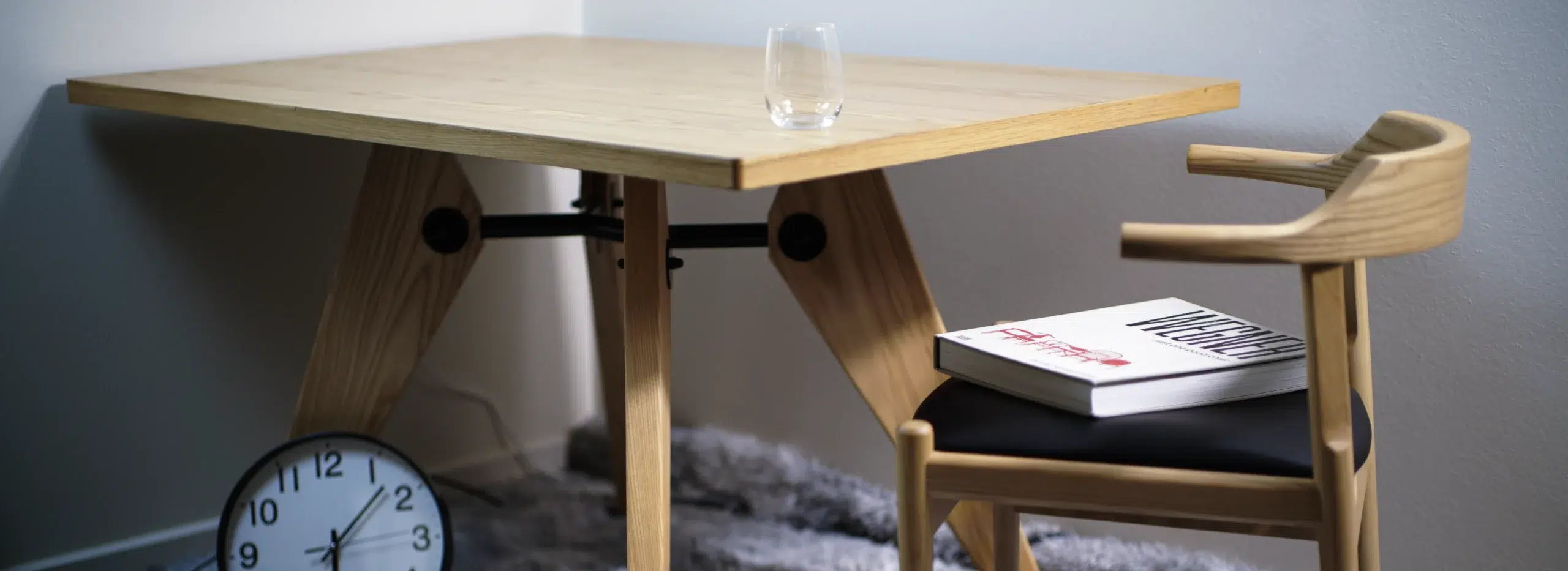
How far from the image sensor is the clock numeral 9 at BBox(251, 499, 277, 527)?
150cm

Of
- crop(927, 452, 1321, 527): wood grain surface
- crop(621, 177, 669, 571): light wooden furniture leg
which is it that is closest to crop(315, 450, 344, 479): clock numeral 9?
crop(621, 177, 669, 571): light wooden furniture leg

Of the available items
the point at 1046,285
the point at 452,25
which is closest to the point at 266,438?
the point at 452,25

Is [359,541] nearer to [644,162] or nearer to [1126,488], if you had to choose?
[644,162]

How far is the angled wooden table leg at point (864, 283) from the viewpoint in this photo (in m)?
1.41

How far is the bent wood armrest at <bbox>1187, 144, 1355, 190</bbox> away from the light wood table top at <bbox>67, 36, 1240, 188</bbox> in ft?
0.17

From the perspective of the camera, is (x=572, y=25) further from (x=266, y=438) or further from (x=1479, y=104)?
(x=1479, y=104)

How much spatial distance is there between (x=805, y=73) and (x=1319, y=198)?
73cm

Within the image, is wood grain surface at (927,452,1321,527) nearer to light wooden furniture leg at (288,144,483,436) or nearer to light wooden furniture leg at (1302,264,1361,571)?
light wooden furniture leg at (1302,264,1361,571)

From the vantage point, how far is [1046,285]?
181 centimetres

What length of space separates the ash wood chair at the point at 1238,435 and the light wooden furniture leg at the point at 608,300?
77 cm

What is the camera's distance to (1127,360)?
112 cm

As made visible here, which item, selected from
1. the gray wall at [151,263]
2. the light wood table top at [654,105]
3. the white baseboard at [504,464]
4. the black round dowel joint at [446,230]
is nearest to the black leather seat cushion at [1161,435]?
the light wood table top at [654,105]

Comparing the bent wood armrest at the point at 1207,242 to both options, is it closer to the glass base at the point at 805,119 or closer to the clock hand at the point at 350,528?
the glass base at the point at 805,119

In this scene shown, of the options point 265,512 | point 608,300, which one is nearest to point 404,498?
point 265,512
